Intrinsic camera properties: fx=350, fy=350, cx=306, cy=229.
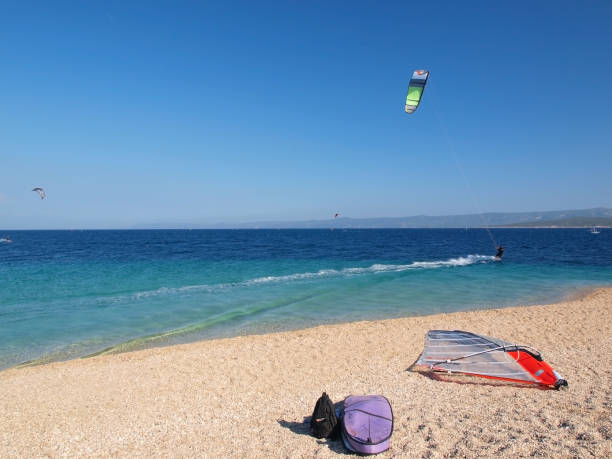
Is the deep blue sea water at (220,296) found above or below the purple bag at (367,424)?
below

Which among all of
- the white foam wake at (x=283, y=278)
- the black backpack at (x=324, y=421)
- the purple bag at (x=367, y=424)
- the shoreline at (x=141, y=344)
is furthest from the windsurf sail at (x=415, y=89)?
the white foam wake at (x=283, y=278)

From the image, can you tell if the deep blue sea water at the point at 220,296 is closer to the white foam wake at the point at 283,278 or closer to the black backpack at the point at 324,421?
the white foam wake at the point at 283,278

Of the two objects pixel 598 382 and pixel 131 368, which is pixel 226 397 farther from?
pixel 598 382

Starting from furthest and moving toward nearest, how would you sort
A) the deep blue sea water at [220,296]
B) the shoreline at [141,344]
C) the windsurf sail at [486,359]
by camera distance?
the deep blue sea water at [220,296] → the shoreline at [141,344] → the windsurf sail at [486,359]

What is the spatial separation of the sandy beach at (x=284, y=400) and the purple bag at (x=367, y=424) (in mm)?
225

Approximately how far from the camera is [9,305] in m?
17.3

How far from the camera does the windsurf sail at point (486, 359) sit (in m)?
7.45

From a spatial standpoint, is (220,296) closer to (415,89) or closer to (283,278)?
(283,278)

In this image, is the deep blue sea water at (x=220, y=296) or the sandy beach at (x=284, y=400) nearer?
the sandy beach at (x=284, y=400)

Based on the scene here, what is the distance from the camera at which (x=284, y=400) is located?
7.41m

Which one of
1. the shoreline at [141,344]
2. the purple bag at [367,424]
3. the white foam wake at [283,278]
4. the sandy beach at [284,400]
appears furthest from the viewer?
the white foam wake at [283,278]

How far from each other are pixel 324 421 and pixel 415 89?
11141 mm

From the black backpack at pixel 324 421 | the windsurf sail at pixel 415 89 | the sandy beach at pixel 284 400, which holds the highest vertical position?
the windsurf sail at pixel 415 89

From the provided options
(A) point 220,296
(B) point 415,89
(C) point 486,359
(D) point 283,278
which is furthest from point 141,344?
(D) point 283,278
